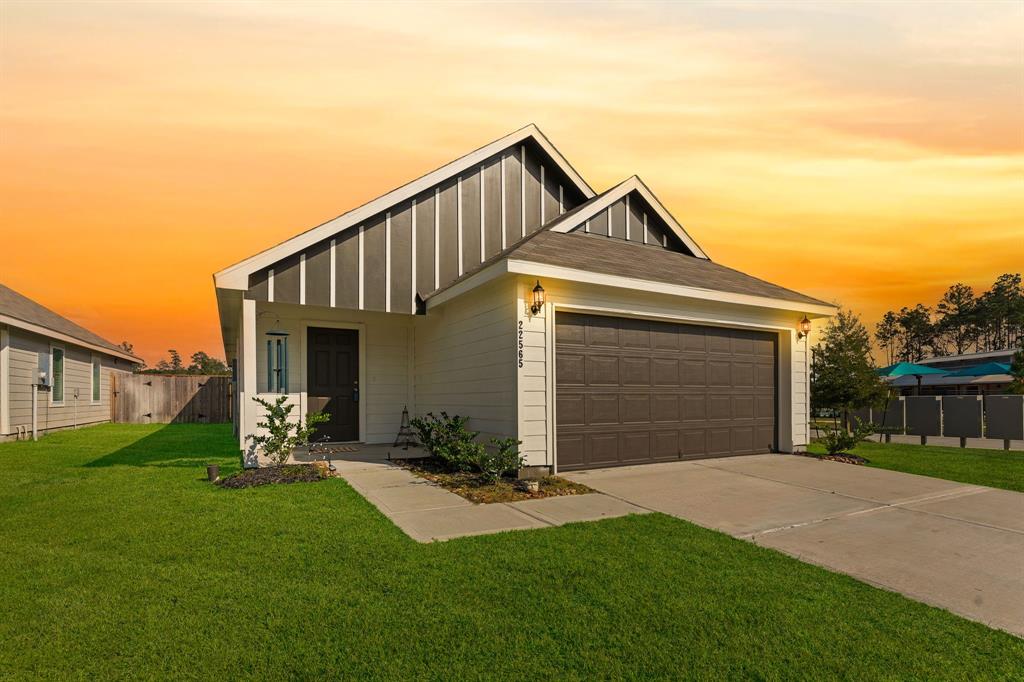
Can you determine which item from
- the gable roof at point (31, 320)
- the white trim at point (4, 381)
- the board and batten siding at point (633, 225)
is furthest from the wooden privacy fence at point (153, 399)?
the board and batten siding at point (633, 225)

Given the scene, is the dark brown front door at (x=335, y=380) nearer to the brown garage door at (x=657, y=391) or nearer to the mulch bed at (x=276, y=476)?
the mulch bed at (x=276, y=476)

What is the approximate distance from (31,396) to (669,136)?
1727 centimetres

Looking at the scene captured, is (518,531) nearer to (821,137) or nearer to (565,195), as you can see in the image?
(821,137)

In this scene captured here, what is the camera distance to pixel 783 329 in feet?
34.9

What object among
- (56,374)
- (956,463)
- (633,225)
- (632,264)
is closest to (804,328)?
(956,463)

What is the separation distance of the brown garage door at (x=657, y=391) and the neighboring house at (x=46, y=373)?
1377cm

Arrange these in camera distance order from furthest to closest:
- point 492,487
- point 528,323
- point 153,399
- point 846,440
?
point 153,399 → point 846,440 → point 528,323 → point 492,487

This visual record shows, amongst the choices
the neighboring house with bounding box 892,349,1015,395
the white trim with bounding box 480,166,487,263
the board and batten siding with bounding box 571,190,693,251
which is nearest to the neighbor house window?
the white trim with bounding box 480,166,487,263

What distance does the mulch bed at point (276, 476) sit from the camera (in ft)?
23.7

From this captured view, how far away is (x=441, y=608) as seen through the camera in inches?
130

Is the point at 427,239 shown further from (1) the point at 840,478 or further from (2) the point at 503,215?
(1) the point at 840,478

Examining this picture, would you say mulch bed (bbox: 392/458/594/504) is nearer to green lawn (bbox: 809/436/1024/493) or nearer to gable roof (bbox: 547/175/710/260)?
gable roof (bbox: 547/175/710/260)

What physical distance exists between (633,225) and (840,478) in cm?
656

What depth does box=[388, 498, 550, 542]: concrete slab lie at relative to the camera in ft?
16.3
